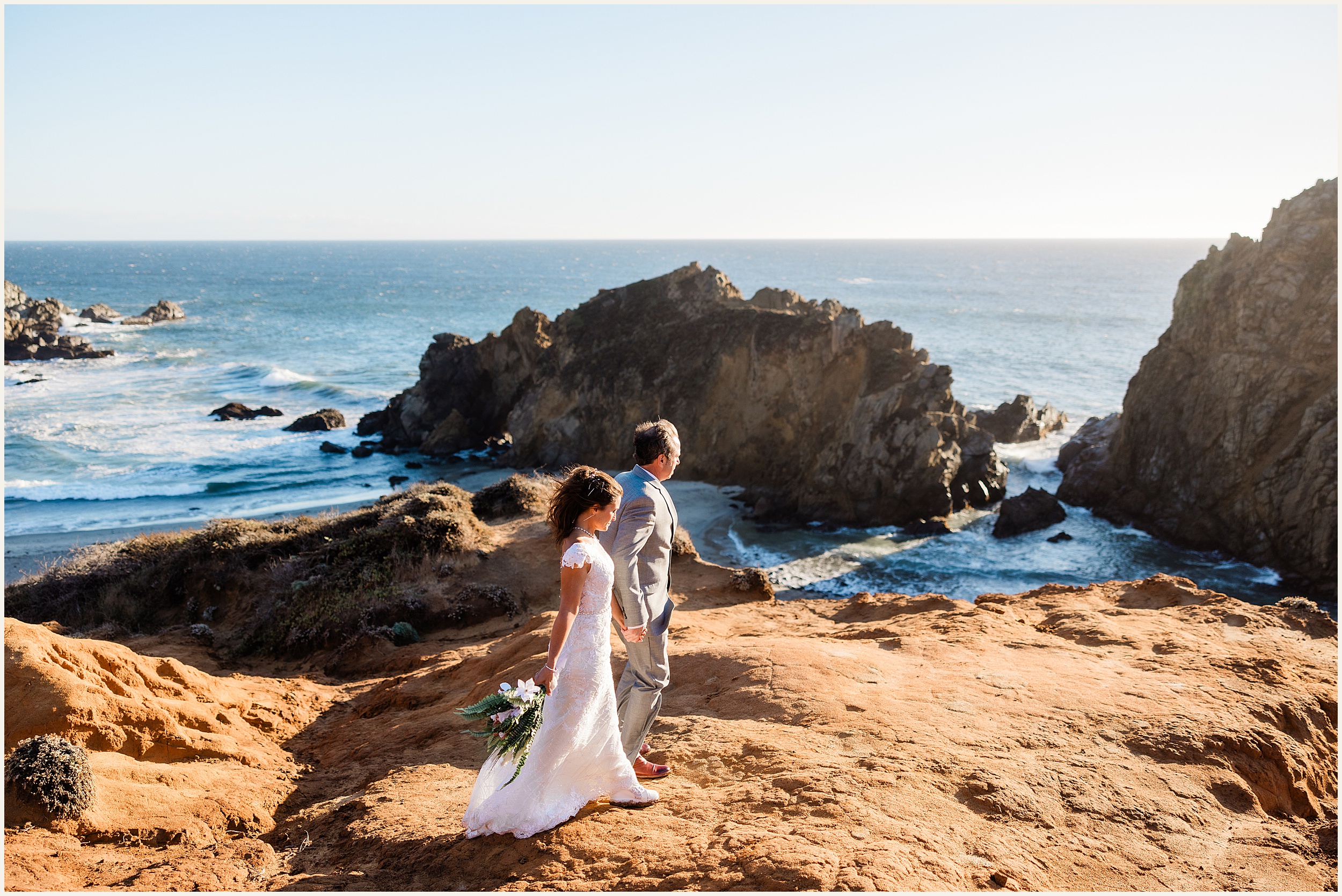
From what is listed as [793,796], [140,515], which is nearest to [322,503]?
[140,515]

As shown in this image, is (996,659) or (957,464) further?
(957,464)

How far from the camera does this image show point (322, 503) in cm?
2998

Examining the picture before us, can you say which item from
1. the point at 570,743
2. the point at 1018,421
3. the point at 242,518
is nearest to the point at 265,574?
the point at 242,518

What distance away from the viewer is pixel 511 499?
62.0ft

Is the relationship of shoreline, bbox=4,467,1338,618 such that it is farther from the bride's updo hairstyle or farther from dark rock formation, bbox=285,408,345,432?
the bride's updo hairstyle

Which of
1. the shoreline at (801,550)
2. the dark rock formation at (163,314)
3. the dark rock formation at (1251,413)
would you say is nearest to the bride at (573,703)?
the shoreline at (801,550)

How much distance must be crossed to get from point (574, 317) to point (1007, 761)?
35.1 m

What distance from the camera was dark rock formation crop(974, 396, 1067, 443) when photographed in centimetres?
3662

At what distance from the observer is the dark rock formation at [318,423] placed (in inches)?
1608

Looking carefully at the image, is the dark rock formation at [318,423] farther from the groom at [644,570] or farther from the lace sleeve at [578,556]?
the lace sleeve at [578,556]

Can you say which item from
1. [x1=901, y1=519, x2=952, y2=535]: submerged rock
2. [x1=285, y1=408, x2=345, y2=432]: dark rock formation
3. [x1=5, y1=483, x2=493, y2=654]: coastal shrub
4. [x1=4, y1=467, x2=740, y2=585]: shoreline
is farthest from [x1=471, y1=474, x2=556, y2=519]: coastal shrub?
[x1=285, y1=408, x2=345, y2=432]: dark rock formation

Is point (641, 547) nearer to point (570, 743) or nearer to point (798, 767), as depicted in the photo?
point (570, 743)

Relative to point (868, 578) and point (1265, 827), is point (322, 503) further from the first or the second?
point (1265, 827)

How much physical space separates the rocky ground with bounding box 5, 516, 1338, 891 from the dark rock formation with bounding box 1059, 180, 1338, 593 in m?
15.0
